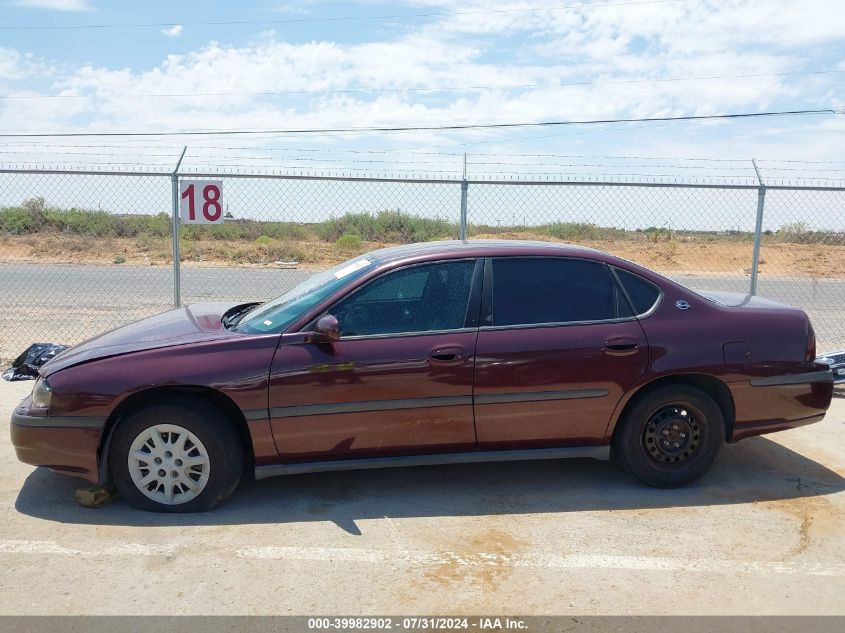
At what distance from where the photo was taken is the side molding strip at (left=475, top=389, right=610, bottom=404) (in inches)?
179

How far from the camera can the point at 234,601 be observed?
3.47 m

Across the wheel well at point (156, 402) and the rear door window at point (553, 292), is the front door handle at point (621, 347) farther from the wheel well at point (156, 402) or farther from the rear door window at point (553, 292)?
the wheel well at point (156, 402)

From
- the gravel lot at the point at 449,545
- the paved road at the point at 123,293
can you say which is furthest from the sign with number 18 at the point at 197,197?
the gravel lot at the point at 449,545

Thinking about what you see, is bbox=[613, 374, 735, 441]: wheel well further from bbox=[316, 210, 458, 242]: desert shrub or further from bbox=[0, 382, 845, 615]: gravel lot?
bbox=[316, 210, 458, 242]: desert shrub

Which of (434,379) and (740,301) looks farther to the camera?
(740,301)

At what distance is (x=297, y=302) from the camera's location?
4848mm

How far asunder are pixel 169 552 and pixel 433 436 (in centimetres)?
159

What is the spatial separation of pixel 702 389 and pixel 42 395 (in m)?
4.04

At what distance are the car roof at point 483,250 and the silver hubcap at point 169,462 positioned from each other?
1.63 metres

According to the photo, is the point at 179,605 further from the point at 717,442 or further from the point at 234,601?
the point at 717,442

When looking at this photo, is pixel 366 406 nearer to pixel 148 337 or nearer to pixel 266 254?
pixel 148 337

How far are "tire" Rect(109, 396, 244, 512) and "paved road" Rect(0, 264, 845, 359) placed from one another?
489 cm

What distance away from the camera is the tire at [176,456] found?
14.3ft

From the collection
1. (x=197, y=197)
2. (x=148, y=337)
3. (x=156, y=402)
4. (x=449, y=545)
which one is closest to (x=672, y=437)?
(x=449, y=545)
